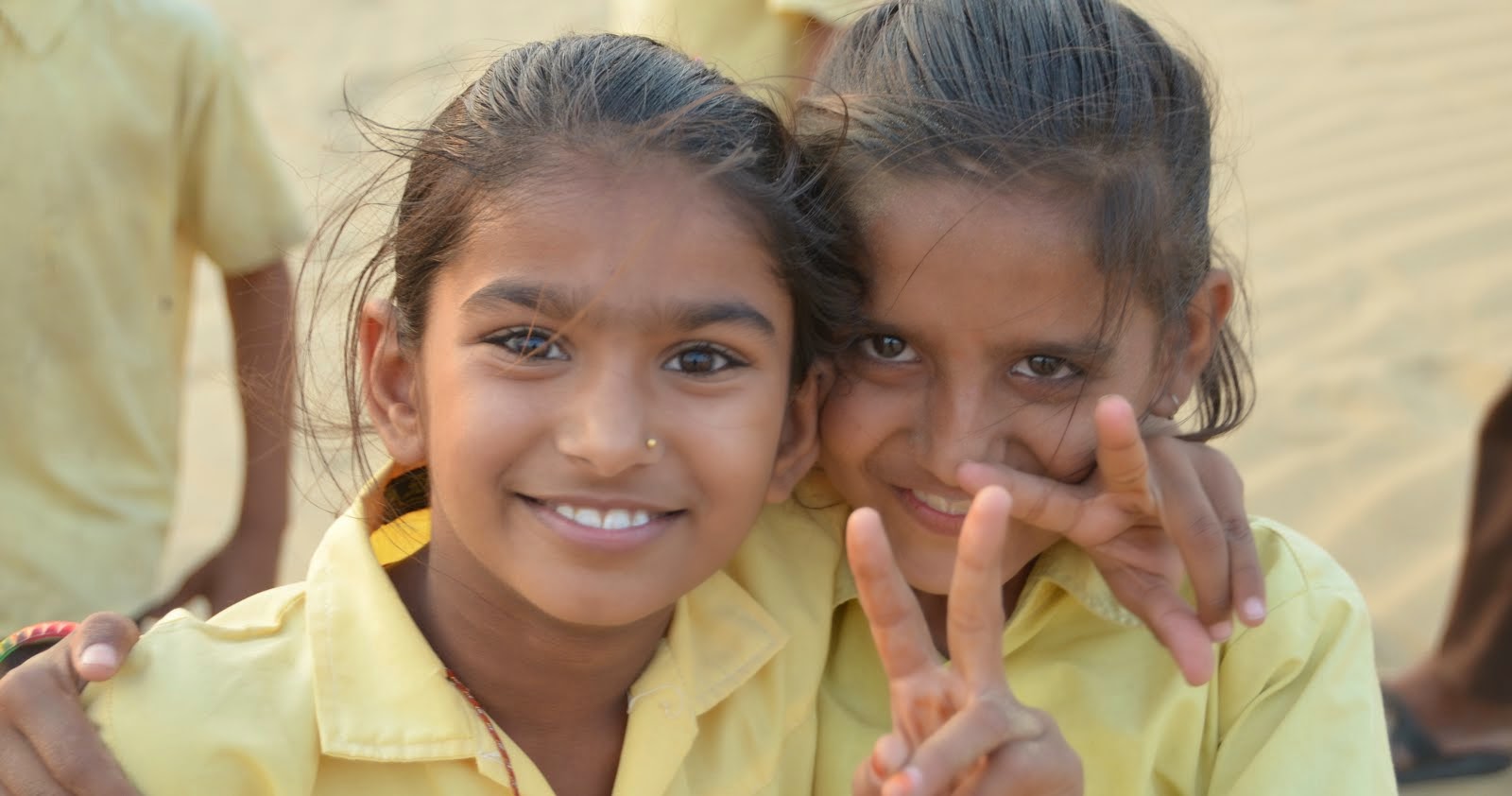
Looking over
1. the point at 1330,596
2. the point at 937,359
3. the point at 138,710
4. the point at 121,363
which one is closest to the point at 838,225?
the point at 937,359

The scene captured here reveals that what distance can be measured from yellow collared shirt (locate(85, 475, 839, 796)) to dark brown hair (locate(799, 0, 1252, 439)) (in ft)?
1.59

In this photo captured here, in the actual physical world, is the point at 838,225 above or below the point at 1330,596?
above

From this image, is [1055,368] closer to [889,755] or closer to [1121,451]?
[1121,451]

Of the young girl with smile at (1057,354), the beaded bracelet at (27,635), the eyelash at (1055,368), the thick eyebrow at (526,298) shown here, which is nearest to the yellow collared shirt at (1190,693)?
the young girl with smile at (1057,354)

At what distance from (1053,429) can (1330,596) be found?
380 mm

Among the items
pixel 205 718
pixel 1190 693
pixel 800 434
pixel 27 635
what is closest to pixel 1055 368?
pixel 800 434

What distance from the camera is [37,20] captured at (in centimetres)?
234

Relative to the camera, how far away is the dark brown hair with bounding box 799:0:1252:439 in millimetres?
1708

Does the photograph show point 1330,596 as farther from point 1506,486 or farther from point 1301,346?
point 1301,346

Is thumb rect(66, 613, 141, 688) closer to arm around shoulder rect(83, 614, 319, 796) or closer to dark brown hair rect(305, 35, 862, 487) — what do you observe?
arm around shoulder rect(83, 614, 319, 796)

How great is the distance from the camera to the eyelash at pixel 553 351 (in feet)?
5.11

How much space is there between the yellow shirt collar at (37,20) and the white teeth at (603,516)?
1.28 m

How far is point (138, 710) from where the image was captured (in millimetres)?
1514

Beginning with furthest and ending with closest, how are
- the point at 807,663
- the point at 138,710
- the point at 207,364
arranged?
1. the point at 207,364
2. the point at 807,663
3. the point at 138,710
